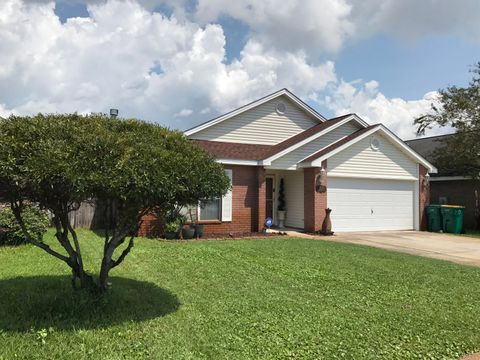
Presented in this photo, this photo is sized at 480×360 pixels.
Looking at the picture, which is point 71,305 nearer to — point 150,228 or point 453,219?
point 150,228

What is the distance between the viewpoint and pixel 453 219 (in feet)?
59.2

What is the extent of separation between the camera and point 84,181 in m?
4.51

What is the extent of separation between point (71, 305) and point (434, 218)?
16752 mm

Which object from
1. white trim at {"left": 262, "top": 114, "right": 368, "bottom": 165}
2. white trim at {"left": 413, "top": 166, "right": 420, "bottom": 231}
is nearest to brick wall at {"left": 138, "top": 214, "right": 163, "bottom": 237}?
white trim at {"left": 262, "top": 114, "right": 368, "bottom": 165}

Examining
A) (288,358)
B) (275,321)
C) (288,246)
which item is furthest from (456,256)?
(288,358)

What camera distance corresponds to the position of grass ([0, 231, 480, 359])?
4.73 metres

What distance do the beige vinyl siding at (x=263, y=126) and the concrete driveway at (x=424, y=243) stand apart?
5.37 metres

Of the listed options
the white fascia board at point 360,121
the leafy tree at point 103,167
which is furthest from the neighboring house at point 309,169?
the leafy tree at point 103,167

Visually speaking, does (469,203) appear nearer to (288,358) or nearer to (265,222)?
(265,222)

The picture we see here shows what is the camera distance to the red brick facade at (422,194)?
62.0 feet

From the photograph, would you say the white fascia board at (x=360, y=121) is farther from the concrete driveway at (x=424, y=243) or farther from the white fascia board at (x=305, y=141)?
the concrete driveway at (x=424, y=243)

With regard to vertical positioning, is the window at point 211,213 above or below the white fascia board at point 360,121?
below

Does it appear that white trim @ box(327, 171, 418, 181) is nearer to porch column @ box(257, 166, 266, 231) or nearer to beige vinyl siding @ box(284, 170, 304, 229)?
beige vinyl siding @ box(284, 170, 304, 229)

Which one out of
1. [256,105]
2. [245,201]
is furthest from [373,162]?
[245,201]
